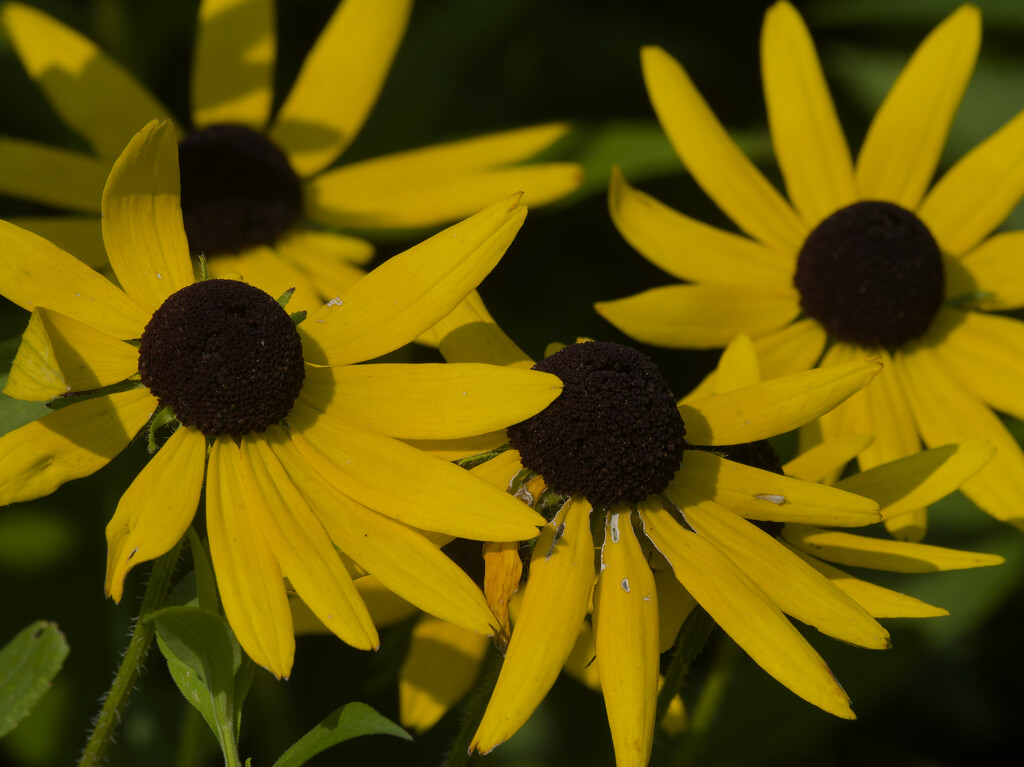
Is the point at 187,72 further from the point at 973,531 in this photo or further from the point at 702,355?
the point at 973,531

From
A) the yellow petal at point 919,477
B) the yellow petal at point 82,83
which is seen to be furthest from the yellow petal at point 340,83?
the yellow petal at point 919,477

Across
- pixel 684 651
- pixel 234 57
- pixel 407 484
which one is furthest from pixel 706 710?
pixel 234 57

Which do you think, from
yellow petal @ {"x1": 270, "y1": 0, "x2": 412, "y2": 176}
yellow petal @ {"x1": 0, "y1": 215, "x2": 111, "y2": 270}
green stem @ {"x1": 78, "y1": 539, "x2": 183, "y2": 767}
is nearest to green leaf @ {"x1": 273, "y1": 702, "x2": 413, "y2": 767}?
green stem @ {"x1": 78, "y1": 539, "x2": 183, "y2": 767}

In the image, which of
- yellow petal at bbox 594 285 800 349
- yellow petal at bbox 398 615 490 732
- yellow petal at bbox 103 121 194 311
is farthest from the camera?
yellow petal at bbox 594 285 800 349

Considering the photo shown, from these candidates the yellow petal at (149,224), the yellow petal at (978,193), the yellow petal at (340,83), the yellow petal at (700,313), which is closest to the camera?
the yellow petal at (149,224)

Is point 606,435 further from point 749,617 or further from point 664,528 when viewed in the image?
point 749,617

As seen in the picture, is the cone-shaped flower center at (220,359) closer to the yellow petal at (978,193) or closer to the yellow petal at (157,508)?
the yellow petal at (157,508)

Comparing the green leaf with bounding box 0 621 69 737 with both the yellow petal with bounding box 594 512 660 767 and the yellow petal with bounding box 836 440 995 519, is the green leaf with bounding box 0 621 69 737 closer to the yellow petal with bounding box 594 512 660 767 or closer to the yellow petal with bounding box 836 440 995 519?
the yellow petal with bounding box 594 512 660 767
